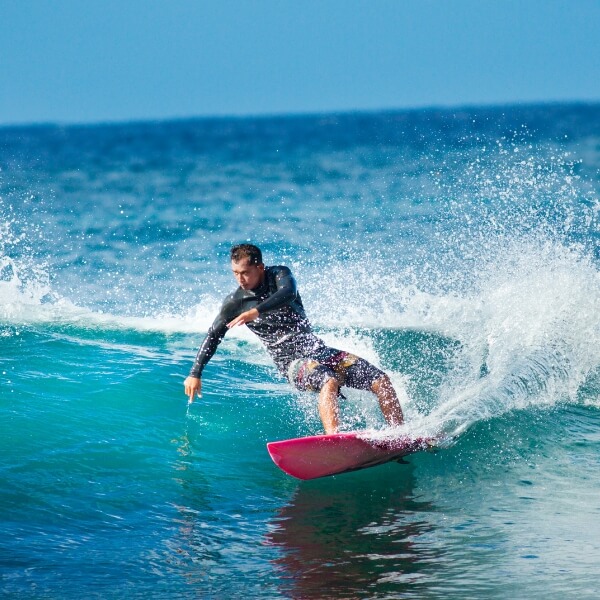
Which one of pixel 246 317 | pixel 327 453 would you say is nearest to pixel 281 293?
pixel 246 317

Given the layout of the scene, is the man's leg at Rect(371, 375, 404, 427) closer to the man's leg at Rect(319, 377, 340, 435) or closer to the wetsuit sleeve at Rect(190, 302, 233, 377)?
the man's leg at Rect(319, 377, 340, 435)

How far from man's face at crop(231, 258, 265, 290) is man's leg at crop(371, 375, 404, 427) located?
3.56 feet

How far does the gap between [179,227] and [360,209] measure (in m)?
4.13

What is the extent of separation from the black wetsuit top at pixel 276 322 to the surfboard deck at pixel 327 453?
2.93 feet

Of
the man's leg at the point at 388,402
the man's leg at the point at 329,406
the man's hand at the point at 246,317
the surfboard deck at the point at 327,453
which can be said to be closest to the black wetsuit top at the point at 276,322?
the man's hand at the point at 246,317

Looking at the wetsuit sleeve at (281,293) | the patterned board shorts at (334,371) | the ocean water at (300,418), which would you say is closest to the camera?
the ocean water at (300,418)

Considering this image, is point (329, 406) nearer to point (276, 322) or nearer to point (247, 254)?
point (276, 322)

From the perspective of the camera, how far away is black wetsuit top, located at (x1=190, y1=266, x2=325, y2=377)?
6922mm

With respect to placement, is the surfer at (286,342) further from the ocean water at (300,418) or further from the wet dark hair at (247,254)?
the ocean water at (300,418)

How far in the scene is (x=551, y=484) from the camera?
6.33 metres

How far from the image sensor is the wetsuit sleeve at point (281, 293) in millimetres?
6723

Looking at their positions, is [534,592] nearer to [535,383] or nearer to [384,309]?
[535,383]

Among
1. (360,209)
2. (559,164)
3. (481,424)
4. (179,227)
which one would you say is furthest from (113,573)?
(559,164)

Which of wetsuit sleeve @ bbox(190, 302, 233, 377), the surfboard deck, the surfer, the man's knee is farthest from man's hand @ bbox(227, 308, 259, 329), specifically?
the man's knee
